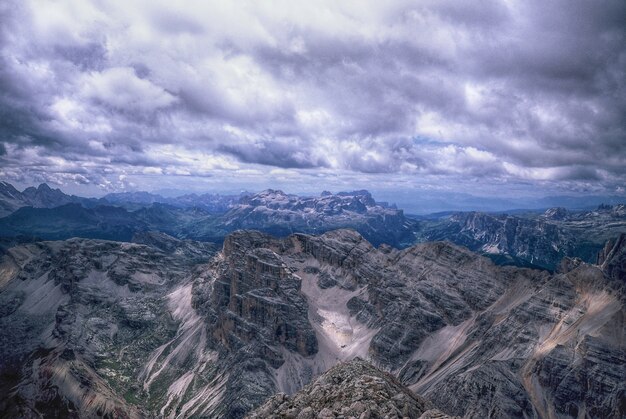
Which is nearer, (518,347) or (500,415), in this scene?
(500,415)

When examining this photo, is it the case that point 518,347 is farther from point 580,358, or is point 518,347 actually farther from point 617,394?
point 617,394

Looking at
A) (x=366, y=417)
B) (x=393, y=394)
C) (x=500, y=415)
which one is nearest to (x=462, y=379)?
(x=500, y=415)

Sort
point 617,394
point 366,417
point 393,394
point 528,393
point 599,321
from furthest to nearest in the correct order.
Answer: point 599,321 < point 528,393 < point 617,394 < point 393,394 < point 366,417

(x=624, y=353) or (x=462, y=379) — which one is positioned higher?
(x=624, y=353)

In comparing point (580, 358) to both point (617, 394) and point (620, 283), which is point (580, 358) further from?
point (620, 283)

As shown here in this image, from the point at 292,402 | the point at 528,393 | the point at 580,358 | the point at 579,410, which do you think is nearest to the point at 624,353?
the point at 580,358

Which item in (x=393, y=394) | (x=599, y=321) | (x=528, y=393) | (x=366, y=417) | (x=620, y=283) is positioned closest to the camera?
(x=366, y=417)

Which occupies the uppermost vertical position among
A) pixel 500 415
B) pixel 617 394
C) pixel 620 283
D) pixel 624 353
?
pixel 620 283
